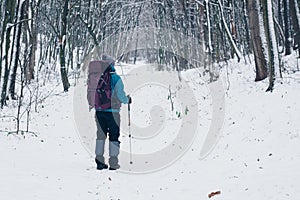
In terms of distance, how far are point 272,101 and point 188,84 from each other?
11531mm

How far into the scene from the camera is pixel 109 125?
760 cm

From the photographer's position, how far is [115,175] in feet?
23.1

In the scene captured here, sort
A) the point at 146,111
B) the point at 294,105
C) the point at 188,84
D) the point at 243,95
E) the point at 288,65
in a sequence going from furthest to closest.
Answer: the point at 188,84 → the point at 146,111 → the point at 288,65 → the point at 243,95 → the point at 294,105

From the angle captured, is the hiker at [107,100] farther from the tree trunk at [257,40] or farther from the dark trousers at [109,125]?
the tree trunk at [257,40]

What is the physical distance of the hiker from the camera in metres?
7.48

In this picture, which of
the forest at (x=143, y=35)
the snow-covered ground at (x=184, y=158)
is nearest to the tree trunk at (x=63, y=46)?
the forest at (x=143, y=35)

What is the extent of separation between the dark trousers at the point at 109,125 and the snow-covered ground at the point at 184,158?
67 cm

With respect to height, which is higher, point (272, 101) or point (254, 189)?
point (272, 101)

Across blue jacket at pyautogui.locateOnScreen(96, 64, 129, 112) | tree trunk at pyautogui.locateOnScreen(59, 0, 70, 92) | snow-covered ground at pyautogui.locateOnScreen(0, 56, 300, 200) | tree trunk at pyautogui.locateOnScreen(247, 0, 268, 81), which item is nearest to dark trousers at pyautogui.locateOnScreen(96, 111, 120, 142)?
blue jacket at pyautogui.locateOnScreen(96, 64, 129, 112)

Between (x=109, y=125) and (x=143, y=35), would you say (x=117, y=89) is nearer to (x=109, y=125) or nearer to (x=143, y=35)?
(x=109, y=125)

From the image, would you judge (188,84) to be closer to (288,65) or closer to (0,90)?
(288,65)

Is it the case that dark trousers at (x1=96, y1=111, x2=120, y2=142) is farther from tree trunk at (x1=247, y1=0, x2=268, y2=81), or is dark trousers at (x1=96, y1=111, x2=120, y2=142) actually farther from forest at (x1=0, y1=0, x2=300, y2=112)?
tree trunk at (x1=247, y1=0, x2=268, y2=81)

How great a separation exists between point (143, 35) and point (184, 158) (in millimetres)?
49260

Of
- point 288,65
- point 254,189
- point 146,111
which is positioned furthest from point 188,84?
point 254,189
